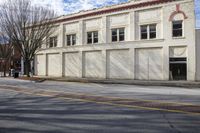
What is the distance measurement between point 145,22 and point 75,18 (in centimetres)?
1127

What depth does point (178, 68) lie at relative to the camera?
29.8 m

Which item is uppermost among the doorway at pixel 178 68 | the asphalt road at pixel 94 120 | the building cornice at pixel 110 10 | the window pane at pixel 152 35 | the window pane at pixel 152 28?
the building cornice at pixel 110 10

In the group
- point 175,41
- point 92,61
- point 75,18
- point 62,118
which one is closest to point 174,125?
point 62,118

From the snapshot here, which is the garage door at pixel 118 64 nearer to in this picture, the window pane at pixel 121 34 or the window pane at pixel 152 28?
the window pane at pixel 121 34

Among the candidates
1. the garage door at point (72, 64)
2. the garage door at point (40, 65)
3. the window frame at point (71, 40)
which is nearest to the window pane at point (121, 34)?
the garage door at point (72, 64)

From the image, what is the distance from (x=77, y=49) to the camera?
1505 inches

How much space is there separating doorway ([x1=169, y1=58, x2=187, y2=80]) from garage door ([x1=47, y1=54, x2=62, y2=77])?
16.9 m

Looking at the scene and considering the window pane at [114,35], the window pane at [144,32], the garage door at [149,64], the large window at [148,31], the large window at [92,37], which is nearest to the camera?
the garage door at [149,64]

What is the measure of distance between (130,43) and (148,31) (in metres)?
2.56

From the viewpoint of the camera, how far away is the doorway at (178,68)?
29.5 metres

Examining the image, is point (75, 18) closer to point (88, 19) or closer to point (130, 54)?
point (88, 19)

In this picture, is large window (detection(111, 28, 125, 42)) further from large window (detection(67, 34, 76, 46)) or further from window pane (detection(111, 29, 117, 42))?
large window (detection(67, 34, 76, 46))

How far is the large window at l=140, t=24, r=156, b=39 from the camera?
31.6 metres

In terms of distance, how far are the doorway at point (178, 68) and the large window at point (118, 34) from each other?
699 cm
